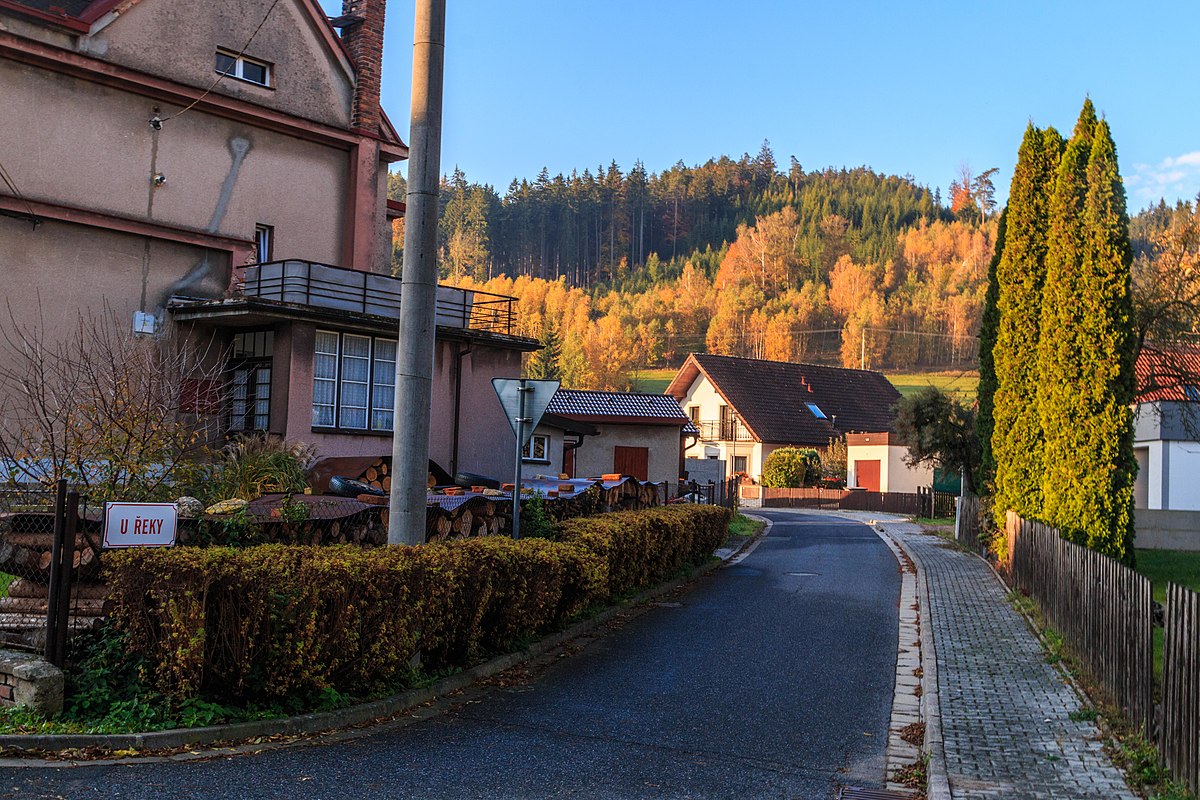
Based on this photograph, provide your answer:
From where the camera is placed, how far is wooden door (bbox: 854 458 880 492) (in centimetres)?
5472

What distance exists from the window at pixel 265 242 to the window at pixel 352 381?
3.64 metres

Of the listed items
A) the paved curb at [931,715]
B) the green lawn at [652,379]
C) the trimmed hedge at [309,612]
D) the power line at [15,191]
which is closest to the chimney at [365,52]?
the power line at [15,191]

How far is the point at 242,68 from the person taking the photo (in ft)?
74.8

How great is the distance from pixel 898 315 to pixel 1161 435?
283 ft

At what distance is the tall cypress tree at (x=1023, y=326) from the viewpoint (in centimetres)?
1936

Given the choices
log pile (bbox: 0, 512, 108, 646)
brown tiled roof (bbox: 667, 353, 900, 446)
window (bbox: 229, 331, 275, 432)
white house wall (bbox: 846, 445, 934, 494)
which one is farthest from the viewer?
brown tiled roof (bbox: 667, 353, 900, 446)

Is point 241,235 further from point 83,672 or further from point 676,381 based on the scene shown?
point 676,381

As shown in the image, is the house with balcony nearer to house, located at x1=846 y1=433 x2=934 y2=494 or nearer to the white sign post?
the white sign post

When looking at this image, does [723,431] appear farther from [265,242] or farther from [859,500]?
[265,242]

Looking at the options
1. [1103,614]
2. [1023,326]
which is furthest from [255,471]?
[1023,326]

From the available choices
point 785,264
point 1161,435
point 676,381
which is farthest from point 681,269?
point 1161,435

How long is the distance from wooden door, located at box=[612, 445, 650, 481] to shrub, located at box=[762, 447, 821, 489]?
45.3 ft

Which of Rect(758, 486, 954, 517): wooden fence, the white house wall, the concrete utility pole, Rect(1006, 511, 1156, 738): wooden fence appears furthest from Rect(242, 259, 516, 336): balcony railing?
the white house wall

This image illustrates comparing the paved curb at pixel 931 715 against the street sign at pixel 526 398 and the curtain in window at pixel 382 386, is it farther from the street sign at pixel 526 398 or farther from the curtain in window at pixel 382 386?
the curtain in window at pixel 382 386
